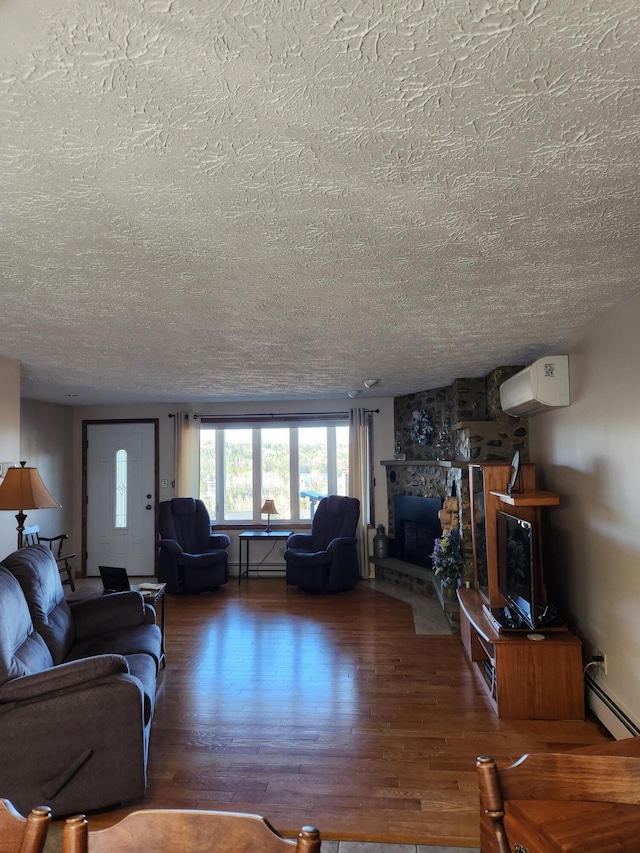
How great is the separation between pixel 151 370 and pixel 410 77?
3.82 meters

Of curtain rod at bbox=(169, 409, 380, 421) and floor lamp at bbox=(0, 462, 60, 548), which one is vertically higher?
curtain rod at bbox=(169, 409, 380, 421)

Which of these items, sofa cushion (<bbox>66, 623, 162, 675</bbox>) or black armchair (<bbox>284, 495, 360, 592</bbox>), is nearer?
sofa cushion (<bbox>66, 623, 162, 675</bbox>)

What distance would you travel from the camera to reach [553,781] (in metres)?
1.09

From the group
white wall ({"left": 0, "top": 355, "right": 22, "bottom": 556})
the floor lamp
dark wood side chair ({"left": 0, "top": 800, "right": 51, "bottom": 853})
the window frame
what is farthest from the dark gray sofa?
the window frame

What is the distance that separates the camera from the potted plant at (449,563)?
16.0ft

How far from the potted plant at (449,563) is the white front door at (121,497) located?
13.2ft

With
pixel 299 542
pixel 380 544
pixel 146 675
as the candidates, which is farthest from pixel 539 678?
pixel 299 542

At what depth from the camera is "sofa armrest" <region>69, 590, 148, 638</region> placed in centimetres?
364

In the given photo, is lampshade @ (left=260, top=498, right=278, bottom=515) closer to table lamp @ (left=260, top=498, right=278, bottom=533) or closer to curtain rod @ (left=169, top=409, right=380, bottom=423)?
table lamp @ (left=260, top=498, right=278, bottom=533)

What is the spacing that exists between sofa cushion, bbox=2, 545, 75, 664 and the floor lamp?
0.29m

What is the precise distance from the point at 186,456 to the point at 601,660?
17.5ft

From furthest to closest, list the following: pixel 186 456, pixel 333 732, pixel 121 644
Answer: pixel 186 456 → pixel 121 644 → pixel 333 732

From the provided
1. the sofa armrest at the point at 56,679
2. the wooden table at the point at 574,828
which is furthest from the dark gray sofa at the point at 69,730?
the wooden table at the point at 574,828

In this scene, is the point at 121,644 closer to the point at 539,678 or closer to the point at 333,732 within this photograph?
the point at 333,732
